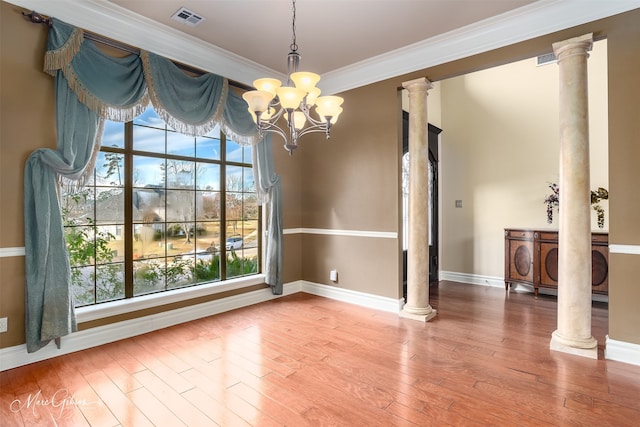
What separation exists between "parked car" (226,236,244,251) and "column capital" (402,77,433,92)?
291 centimetres

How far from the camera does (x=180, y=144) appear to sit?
12.9 feet

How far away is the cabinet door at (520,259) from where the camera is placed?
4746 millimetres

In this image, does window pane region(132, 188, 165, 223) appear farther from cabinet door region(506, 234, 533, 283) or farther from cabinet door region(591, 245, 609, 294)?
cabinet door region(591, 245, 609, 294)

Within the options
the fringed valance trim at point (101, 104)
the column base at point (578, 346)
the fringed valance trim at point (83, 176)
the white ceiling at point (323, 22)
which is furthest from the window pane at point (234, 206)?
the column base at point (578, 346)

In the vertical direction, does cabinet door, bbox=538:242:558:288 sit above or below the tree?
below

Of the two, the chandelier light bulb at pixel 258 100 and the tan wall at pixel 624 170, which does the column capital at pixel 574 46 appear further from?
the chandelier light bulb at pixel 258 100

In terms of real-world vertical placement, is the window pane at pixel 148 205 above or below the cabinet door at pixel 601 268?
above

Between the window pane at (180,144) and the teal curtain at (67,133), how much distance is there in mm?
395

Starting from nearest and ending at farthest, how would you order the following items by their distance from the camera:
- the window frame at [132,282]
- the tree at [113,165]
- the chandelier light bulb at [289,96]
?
the chandelier light bulb at [289,96]
the window frame at [132,282]
the tree at [113,165]

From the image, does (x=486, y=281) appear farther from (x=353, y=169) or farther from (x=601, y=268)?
(x=353, y=169)

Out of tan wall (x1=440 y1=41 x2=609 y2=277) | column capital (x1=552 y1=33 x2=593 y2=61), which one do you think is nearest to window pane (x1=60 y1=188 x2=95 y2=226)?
column capital (x1=552 y1=33 x2=593 y2=61)

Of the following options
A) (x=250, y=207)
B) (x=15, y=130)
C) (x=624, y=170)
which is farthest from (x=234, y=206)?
(x=624, y=170)

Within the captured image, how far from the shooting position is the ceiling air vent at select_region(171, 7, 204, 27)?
10.3 feet

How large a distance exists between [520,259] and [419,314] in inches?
83.5
